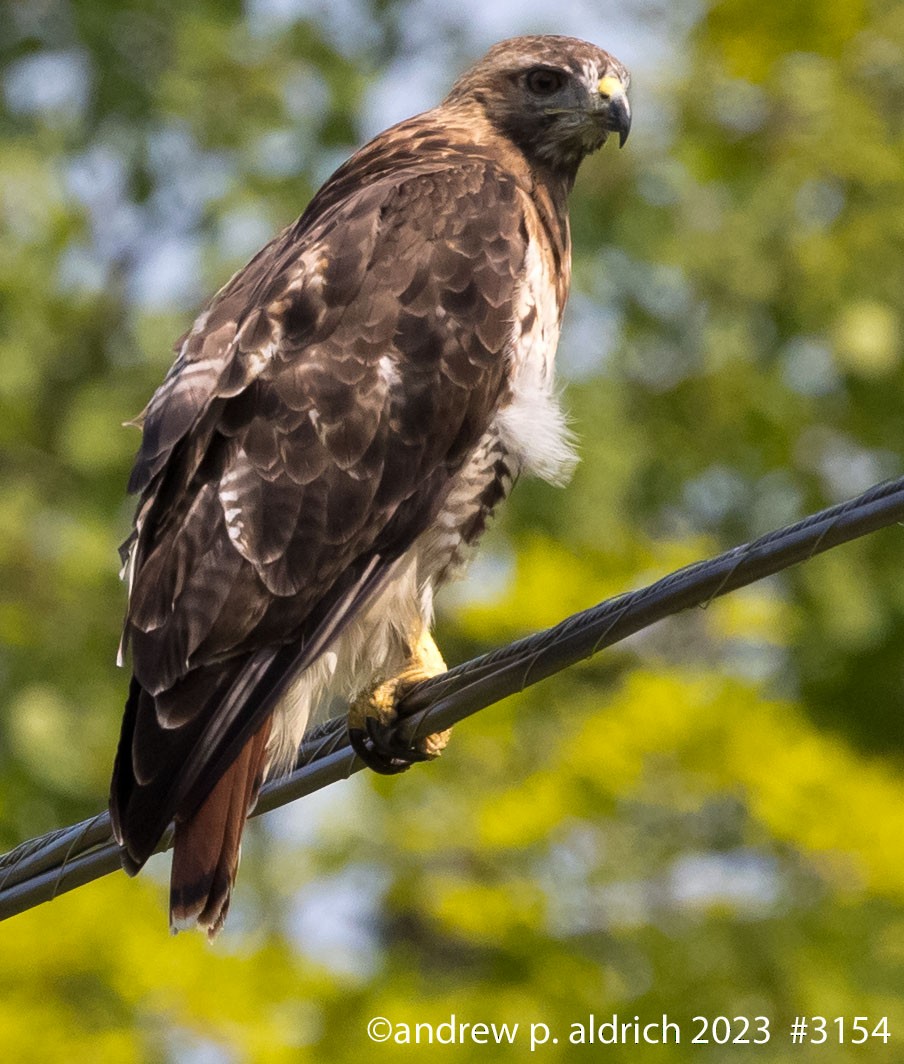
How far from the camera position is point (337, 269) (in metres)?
4.15

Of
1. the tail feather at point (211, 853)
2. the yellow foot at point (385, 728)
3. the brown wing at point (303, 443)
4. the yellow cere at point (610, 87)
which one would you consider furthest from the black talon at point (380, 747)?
the yellow cere at point (610, 87)

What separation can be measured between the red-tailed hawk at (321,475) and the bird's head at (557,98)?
1.08 feet

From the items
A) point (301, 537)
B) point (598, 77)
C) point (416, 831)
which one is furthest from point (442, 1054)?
point (598, 77)

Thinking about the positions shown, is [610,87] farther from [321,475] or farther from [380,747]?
[380,747]

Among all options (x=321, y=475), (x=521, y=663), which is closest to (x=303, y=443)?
(x=321, y=475)

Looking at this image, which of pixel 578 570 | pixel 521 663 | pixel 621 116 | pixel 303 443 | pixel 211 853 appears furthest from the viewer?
pixel 578 570

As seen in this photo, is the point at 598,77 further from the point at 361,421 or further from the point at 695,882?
the point at 695,882

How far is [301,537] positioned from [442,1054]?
1.91 meters

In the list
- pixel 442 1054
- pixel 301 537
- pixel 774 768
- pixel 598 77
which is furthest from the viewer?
pixel 774 768

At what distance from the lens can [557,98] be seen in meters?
4.88

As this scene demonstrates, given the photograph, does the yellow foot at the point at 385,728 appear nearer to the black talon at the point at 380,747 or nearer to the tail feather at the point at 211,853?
the black talon at the point at 380,747

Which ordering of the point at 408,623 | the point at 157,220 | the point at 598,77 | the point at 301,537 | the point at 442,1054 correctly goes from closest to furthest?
the point at 301,537 → the point at 408,623 → the point at 598,77 → the point at 442,1054 → the point at 157,220

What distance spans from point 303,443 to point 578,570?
2.21 meters

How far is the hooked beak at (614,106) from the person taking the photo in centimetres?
474
